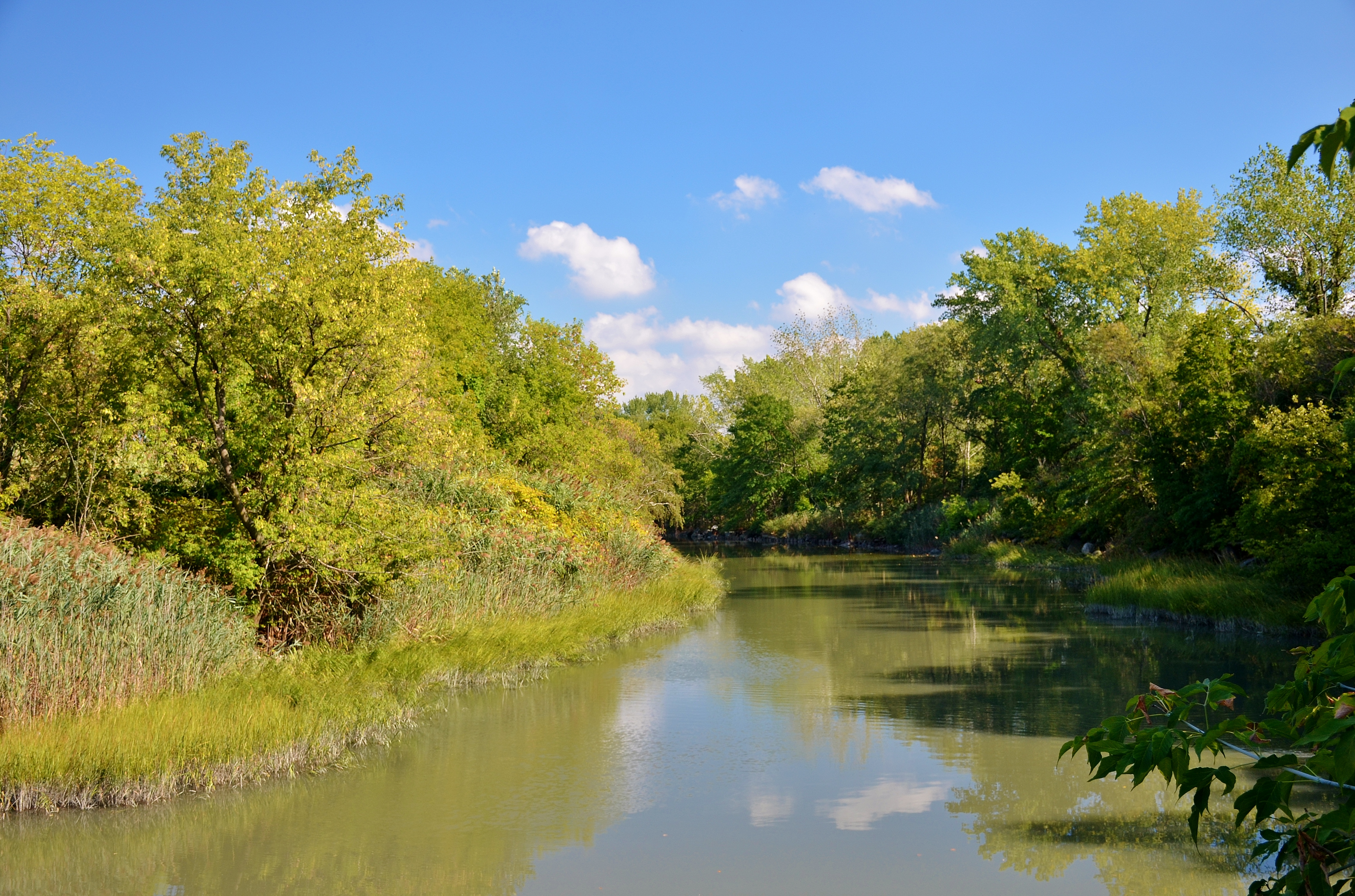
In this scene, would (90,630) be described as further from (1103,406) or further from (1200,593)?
(1103,406)

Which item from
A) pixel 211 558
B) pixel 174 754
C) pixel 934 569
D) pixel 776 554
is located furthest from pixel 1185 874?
pixel 776 554

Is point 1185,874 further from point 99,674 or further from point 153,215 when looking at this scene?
point 153,215

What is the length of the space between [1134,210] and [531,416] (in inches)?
1016

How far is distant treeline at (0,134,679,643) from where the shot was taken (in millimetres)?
12688

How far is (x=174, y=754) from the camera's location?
9281mm

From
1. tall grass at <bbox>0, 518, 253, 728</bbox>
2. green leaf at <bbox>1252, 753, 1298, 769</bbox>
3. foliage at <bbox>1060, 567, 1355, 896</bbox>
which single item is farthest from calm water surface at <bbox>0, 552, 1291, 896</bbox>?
green leaf at <bbox>1252, 753, 1298, 769</bbox>

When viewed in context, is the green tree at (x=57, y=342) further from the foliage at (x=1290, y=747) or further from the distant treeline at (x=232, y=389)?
the foliage at (x=1290, y=747)

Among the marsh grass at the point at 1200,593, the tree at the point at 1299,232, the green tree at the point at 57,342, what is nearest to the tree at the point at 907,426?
the tree at the point at 1299,232

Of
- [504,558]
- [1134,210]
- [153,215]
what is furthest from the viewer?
[1134,210]

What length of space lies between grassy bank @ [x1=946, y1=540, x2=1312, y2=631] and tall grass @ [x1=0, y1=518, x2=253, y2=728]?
17.0 meters

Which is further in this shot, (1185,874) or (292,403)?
(292,403)

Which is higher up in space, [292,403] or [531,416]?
[531,416]

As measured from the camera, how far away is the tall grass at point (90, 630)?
938 centimetres

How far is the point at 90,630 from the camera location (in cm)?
1011
